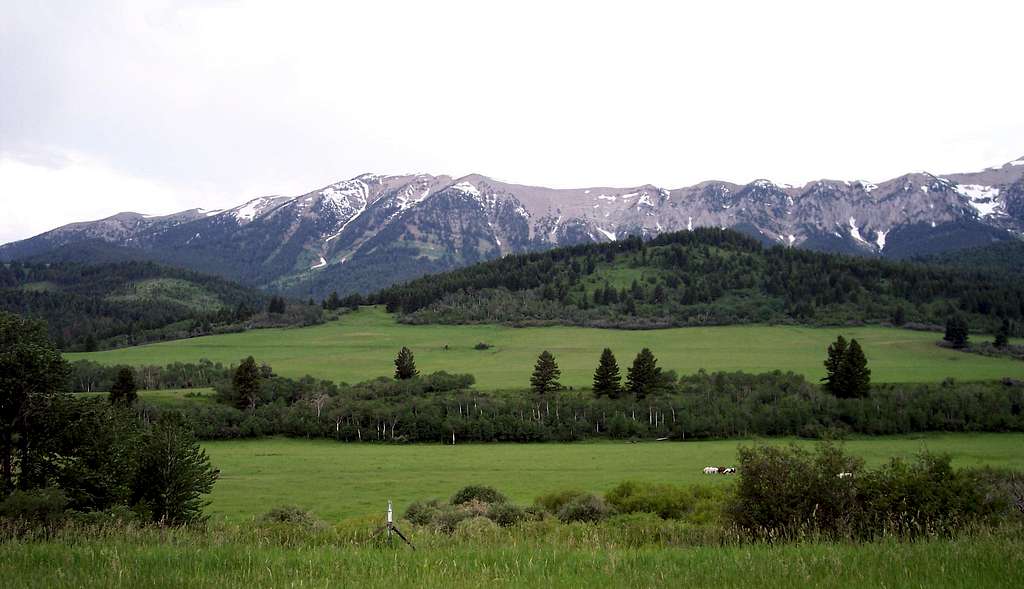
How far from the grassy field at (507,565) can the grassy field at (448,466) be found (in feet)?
120

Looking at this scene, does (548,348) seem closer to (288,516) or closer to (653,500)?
(653,500)

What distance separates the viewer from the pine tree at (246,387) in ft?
335

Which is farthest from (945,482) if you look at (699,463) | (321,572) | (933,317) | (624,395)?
(933,317)

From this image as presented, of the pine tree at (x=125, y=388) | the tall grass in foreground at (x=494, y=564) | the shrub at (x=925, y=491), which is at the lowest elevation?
the pine tree at (x=125, y=388)

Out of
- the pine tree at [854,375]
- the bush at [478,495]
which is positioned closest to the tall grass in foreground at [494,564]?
the bush at [478,495]

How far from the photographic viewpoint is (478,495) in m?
45.9

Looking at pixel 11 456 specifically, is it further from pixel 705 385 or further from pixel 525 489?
pixel 705 385

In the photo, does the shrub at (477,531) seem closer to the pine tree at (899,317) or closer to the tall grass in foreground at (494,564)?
the tall grass in foreground at (494,564)

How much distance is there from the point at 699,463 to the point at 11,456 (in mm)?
61563

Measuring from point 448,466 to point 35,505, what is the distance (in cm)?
5163

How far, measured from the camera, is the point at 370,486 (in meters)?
58.2

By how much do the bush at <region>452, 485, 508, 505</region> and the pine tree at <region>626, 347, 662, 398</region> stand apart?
6097cm

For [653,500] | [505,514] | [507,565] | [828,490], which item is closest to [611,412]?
[653,500]

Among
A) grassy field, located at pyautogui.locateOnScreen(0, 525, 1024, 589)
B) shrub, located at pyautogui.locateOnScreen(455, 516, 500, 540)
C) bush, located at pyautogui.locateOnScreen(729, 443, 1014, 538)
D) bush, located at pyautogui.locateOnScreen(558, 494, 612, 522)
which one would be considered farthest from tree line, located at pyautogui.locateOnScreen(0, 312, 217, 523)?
bush, located at pyautogui.locateOnScreen(729, 443, 1014, 538)
